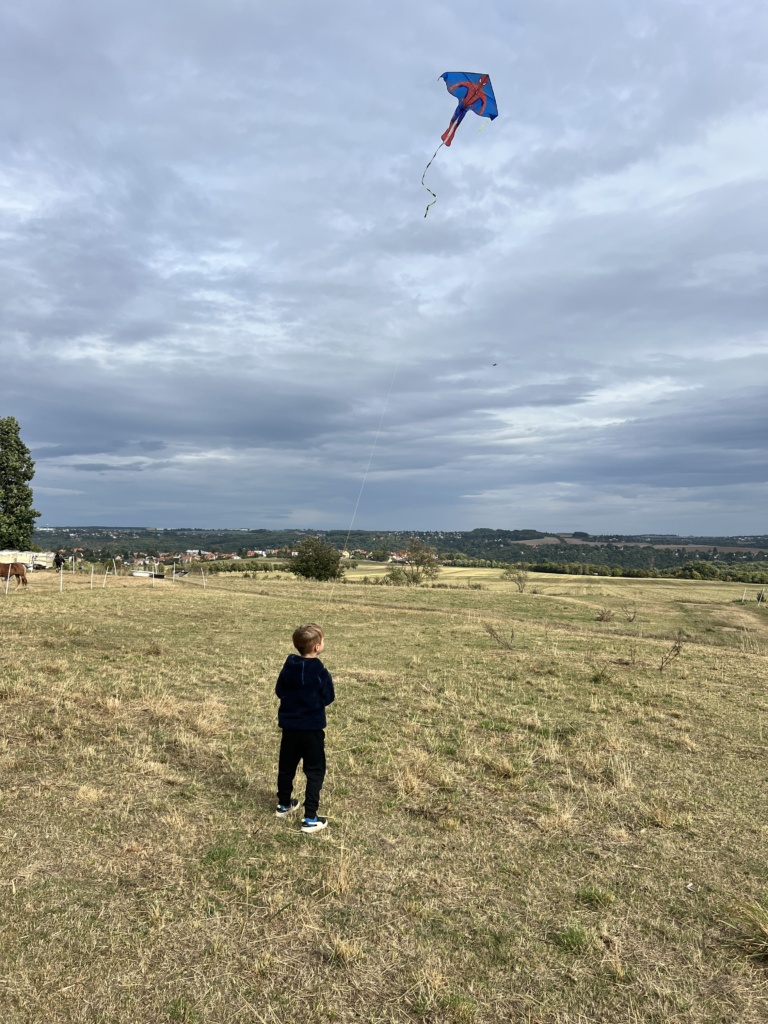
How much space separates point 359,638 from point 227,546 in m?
140

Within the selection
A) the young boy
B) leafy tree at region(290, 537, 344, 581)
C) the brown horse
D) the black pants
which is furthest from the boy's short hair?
leafy tree at region(290, 537, 344, 581)

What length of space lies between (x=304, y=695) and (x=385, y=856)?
67.7 inches

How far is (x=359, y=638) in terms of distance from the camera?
20891 millimetres

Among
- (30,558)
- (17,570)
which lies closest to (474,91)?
(17,570)

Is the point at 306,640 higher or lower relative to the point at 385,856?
higher

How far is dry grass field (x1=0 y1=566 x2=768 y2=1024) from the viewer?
12.4 ft

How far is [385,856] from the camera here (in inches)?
218

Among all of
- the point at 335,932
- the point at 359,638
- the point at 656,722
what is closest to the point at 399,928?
the point at 335,932

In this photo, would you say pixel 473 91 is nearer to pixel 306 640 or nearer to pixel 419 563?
pixel 306 640

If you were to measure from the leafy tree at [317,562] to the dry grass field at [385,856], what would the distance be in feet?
167

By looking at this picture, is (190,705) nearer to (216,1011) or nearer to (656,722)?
(216,1011)

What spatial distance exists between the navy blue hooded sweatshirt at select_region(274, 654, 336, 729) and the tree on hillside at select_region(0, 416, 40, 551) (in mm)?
48326

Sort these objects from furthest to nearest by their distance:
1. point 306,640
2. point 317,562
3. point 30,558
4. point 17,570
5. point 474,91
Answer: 1. point 317,562
2. point 30,558
3. point 17,570
4. point 474,91
5. point 306,640

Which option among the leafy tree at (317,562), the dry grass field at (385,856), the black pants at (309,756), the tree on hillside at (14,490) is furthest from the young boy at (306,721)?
the leafy tree at (317,562)
